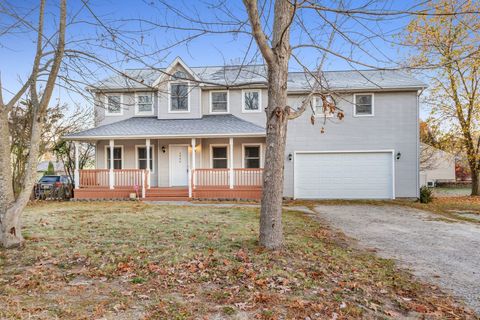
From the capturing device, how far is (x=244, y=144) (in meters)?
15.1

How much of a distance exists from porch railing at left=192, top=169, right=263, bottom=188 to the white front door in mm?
1423

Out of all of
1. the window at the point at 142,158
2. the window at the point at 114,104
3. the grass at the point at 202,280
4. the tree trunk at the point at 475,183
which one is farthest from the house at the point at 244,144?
the grass at the point at 202,280

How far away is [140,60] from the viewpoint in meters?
4.80

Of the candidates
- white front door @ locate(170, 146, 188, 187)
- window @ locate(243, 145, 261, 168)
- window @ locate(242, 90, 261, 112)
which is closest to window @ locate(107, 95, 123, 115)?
white front door @ locate(170, 146, 188, 187)

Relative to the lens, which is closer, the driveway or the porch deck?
the driveway

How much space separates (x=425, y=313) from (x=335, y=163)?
12.0 meters

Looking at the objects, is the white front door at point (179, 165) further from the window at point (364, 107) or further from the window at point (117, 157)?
the window at point (364, 107)

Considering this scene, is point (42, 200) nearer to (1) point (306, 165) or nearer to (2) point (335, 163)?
(1) point (306, 165)

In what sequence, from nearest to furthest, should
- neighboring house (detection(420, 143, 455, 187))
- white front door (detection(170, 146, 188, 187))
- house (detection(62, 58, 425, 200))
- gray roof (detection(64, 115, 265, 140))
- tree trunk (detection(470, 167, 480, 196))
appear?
gray roof (detection(64, 115, 265, 140)) → house (detection(62, 58, 425, 200)) → white front door (detection(170, 146, 188, 187)) → tree trunk (detection(470, 167, 480, 196)) → neighboring house (detection(420, 143, 455, 187))

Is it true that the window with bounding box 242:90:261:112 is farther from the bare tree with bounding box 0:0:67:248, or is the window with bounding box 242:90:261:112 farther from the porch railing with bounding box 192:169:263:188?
the bare tree with bounding box 0:0:67:248

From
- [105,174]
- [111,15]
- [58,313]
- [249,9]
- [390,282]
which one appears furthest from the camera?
[105,174]

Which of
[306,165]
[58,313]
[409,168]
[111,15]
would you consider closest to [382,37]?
[111,15]

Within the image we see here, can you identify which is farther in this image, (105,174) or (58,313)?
(105,174)

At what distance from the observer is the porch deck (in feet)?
45.5
